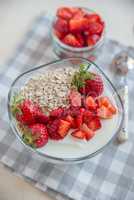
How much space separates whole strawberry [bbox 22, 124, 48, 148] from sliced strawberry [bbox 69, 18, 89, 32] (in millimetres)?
333

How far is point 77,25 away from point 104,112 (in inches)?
11.4

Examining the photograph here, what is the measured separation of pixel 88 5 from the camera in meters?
1.34

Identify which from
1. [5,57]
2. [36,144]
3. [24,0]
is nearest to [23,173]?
[36,144]

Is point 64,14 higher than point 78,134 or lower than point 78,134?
higher

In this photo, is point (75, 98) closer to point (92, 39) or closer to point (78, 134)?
point (78, 134)

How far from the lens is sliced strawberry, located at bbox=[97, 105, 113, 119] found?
97 centimetres

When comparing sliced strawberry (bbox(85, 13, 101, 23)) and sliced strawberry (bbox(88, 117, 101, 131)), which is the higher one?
sliced strawberry (bbox(85, 13, 101, 23))

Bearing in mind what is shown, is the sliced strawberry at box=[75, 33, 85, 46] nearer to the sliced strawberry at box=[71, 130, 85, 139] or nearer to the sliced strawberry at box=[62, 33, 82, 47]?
the sliced strawberry at box=[62, 33, 82, 47]

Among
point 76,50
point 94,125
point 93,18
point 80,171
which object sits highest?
point 93,18

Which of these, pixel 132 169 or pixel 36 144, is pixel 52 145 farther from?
pixel 132 169

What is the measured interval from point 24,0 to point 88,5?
0.64 feet

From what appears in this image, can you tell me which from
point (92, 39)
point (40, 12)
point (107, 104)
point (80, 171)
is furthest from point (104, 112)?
point (40, 12)

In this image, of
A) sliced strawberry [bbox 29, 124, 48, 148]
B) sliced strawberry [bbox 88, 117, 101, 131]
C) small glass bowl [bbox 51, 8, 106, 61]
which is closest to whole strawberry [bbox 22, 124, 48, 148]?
sliced strawberry [bbox 29, 124, 48, 148]

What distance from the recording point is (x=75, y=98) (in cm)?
98
